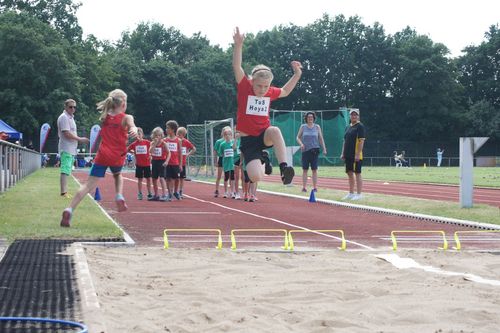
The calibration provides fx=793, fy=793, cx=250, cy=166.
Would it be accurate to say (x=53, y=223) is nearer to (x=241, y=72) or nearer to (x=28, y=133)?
(x=241, y=72)

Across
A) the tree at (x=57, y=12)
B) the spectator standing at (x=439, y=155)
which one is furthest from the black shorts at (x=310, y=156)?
the tree at (x=57, y=12)

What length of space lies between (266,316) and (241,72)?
406 cm

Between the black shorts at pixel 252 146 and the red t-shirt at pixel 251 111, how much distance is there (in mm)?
60

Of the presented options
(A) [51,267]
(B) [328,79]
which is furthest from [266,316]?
(B) [328,79]

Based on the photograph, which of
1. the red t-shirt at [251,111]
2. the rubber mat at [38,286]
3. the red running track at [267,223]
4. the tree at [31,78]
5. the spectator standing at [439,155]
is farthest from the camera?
the spectator standing at [439,155]

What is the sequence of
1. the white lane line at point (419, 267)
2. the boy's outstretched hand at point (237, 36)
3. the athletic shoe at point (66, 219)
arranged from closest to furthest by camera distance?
the white lane line at point (419, 267), the boy's outstretched hand at point (237, 36), the athletic shoe at point (66, 219)

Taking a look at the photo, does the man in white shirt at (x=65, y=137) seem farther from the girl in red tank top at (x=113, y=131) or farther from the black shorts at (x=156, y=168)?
the girl in red tank top at (x=113, y=131)

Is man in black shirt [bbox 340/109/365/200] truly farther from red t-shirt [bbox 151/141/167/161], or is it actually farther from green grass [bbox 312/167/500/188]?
green grass [bbox 312/167/500/188]

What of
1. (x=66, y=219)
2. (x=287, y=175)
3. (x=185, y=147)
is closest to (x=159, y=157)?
(x=185, y=147)

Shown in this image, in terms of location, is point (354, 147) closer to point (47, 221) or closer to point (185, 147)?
point (185, 147)

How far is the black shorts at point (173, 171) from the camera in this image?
18156 mm

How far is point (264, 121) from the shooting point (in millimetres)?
9164

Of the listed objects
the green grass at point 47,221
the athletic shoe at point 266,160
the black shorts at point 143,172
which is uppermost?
the athletic shoe at point 266,160

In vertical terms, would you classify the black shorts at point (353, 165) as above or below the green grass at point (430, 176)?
above
